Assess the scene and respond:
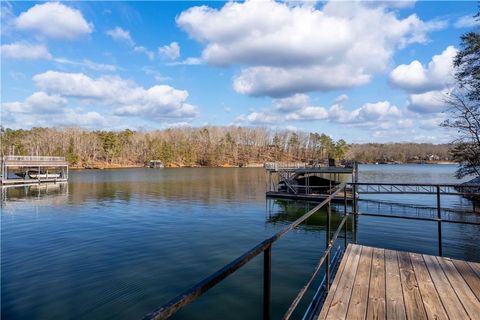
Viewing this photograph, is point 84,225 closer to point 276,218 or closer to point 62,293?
point 62,293

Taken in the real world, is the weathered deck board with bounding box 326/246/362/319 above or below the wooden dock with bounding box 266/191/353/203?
above

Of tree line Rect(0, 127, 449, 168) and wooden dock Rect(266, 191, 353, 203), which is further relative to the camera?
tree line Rect(0, 127, 449, 168)

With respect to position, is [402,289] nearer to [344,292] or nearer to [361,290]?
[361,290]

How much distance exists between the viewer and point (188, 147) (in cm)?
11881

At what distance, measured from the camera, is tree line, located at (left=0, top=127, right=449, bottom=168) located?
316 feet

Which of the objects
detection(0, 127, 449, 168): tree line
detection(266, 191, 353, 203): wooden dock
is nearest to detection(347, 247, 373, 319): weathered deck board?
detection(266, 191, 353, 203): wooden dock

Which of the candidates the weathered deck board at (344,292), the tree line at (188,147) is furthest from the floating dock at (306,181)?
the tree line at (188,147)

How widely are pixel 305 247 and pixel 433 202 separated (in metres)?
19.4

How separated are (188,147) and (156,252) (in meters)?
108

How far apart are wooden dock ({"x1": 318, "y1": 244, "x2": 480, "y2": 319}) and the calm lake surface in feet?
11.2

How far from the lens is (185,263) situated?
10.8m

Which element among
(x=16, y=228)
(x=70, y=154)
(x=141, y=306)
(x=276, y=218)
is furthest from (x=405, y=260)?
(x=70, y=154)

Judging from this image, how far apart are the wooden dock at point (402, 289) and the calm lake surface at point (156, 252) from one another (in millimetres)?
3416

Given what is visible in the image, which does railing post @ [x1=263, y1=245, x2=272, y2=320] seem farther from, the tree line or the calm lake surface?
the tree line
